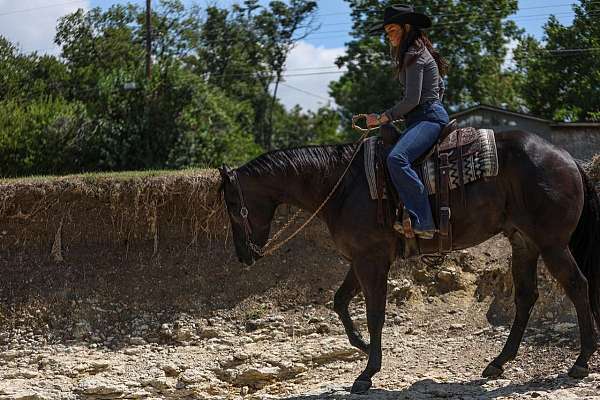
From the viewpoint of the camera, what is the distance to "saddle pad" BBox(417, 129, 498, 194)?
7.90 metres

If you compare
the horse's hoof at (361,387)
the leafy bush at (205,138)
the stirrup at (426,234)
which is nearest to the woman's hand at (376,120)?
the stirrup at (426,234)

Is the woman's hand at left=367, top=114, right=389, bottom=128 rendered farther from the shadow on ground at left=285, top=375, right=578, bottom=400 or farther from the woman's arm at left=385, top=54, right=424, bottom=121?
the shadow on ground at left=285, top=375, right=578, bottom=400

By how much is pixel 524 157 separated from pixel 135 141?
59.9 feet

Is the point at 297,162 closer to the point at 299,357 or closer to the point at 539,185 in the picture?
the point at 539,185

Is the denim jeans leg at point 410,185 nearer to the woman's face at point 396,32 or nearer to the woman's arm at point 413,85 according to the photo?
the woman's arm at point 413,85

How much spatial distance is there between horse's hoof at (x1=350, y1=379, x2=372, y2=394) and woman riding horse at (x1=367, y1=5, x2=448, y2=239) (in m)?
1.55

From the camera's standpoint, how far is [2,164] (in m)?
21.6

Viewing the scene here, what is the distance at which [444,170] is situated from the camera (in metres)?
7.97

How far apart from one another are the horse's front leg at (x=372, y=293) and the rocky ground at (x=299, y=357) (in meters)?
0.25

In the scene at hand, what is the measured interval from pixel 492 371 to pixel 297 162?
9.70 ft

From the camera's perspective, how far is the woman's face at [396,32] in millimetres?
8109

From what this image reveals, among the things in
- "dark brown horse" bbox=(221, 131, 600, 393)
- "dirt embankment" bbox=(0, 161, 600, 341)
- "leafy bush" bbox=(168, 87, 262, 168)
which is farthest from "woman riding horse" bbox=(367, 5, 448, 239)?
"leafy bush" bbox=(168, 87, 262, 168)

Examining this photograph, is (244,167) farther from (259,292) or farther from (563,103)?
(563,103)

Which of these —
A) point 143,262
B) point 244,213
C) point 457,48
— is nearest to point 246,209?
point 244,213
